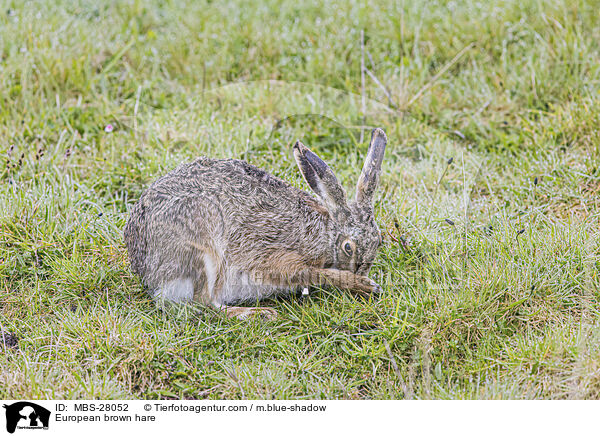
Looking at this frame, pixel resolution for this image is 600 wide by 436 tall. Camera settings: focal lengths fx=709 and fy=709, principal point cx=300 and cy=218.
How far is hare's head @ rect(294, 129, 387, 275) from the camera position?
5.22 meters

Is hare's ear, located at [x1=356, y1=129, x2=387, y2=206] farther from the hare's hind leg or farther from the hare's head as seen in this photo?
the hare's hind leg

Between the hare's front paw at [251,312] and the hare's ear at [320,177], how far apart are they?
0.90 meters

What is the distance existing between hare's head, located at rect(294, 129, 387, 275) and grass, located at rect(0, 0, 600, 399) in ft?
0.97

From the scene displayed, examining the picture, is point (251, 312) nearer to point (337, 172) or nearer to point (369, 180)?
point (369, 180)

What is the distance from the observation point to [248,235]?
18.0ft

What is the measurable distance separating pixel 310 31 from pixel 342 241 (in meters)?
3.68

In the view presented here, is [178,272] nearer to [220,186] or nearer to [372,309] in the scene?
→ [220,186]

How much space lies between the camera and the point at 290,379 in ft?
15.5
